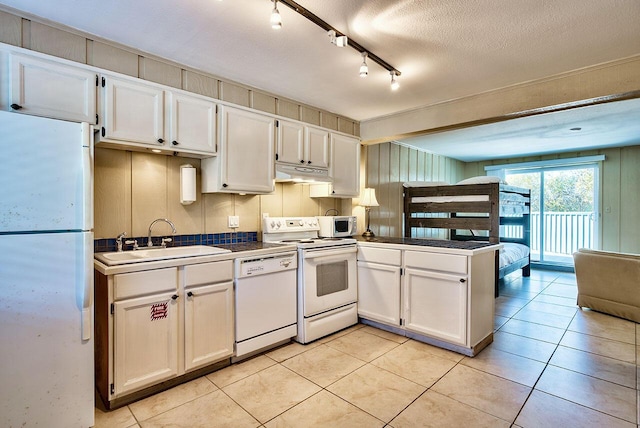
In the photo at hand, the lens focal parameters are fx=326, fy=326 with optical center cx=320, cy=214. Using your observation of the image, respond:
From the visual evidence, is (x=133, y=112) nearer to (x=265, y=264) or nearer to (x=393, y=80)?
(x=265, y=264)

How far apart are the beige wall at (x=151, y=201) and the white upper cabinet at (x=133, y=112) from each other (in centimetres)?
31

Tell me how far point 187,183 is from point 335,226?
164 cm

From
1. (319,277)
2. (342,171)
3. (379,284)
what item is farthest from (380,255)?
(342,171)

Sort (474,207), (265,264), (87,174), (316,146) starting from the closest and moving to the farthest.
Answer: (87,174), (265,264), (316,146), (474,207)

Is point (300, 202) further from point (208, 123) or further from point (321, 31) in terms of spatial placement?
point (321, 31)

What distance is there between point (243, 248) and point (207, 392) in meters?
1.09

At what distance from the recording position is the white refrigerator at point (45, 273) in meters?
1.56

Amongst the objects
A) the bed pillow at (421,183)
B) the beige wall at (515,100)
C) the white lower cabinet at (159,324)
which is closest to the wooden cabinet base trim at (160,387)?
the white lower cabinet at (159,324)

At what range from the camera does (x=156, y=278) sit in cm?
212

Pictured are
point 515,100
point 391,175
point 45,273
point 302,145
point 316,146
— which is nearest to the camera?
point 45,273

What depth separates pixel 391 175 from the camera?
5.09 m

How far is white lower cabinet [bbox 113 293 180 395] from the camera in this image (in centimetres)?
198

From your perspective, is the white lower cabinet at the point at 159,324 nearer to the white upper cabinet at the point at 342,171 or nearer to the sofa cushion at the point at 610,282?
the white upper cabinet at the point at 342,171

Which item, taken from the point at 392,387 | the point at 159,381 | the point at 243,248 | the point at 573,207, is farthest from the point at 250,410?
the point at 573,207
